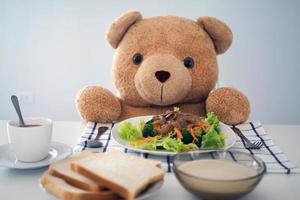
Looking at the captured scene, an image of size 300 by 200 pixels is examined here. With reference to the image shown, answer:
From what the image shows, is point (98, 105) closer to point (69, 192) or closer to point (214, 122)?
point (214, 122)

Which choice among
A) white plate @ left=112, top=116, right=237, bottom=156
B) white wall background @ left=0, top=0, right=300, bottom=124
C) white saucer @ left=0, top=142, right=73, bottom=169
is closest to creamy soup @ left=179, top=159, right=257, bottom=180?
white plate @ left=112, top=116, right=237, bottom=156

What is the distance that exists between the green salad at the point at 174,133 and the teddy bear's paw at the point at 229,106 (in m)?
0.09

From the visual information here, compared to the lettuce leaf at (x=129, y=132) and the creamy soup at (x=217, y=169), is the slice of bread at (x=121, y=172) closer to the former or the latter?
the creamy soup at (x=217, y=169)

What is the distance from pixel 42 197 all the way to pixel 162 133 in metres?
0.31

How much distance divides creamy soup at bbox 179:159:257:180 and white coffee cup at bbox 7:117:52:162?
0.84ft

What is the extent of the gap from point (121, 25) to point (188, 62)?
0.64 ft

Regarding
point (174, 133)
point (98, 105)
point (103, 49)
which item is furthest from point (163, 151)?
point (103, 49)

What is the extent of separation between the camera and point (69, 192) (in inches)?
22.2

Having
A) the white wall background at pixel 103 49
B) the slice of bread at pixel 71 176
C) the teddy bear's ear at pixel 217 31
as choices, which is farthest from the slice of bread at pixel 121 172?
the white wall background at pixel 103 49

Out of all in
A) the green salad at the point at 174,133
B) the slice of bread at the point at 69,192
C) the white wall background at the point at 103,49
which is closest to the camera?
the slice of bread at the point at 69,192

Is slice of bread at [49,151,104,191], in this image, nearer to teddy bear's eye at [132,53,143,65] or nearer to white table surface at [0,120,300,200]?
white table surface at [0,120,300,200]

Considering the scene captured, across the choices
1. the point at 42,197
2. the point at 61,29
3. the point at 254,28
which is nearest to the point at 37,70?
the point at 61,29

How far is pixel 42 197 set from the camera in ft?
2.04

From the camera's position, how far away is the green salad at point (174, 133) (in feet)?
2.61
